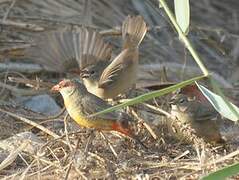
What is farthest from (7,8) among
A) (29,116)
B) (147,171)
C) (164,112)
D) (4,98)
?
(147,171)

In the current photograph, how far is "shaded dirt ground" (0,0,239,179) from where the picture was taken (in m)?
4.10

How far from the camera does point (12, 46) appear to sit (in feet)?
19.8

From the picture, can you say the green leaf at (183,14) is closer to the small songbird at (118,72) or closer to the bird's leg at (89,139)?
the bird's leg at (89,139)

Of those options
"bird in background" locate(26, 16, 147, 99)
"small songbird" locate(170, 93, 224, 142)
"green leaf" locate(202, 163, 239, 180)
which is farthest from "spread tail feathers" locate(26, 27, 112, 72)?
"green leaf" locate(202, 163, 239, 180)

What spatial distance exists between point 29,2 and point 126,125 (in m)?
2.63

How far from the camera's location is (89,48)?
5273 millimetres

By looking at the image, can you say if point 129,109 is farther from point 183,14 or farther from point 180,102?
point 183,14

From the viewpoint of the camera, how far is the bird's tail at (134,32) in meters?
5.32

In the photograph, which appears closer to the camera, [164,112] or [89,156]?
[89,156]

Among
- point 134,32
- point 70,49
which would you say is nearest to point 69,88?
point 70,49

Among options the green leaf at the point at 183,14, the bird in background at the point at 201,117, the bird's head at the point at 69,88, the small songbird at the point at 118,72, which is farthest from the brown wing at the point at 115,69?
the green leaf at the point at 183,14

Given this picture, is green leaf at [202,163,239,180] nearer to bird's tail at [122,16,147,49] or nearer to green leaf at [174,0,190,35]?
green leaf at [174,0,190,35]

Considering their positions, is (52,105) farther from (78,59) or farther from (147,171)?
(147,171)

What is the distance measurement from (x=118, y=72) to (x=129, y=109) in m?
0.37
